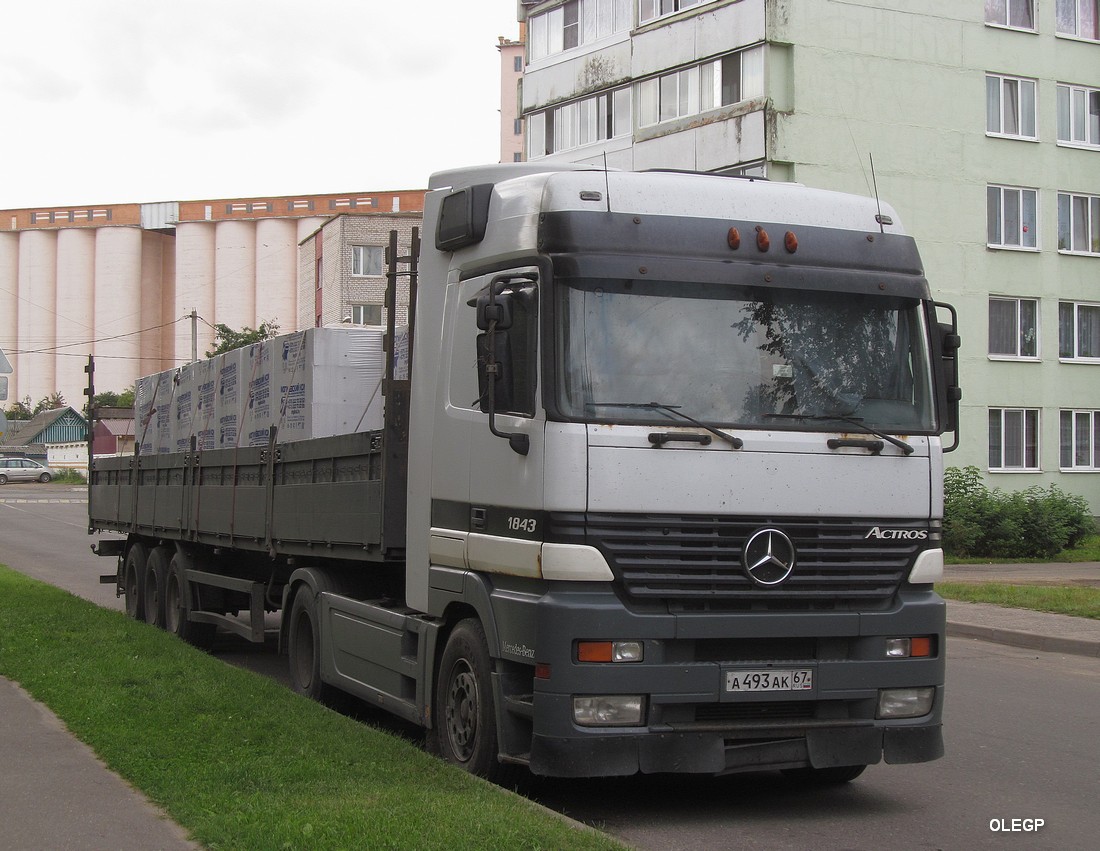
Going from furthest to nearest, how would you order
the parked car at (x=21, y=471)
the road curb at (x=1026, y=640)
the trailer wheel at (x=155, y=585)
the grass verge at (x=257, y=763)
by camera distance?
the parked car at (x=21, y=471) → the trailer wheel at (x=155, y=585) → the road curb at (x=1026, y=640) → the grass verge at (x=257, y=763)

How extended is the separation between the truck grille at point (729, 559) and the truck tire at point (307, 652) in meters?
3.62

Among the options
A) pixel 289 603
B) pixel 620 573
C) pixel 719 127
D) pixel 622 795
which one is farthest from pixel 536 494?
pixel 719 127

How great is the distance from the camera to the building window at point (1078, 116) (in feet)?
125

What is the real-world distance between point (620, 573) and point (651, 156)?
104 ft

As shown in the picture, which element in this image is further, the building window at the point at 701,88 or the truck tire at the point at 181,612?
the building window at the point at 701,88

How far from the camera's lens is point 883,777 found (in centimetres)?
782

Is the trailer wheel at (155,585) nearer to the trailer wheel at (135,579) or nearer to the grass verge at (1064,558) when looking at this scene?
the trailer wheel at (135,579)

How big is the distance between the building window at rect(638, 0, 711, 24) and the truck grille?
3156 centimetres

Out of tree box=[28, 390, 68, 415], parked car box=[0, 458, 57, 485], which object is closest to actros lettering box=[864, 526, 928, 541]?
parked car box=[0, 458, 57, 485]

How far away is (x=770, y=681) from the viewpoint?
21.4 feet

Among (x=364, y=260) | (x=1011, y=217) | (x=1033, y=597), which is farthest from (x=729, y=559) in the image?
(x=364, y=260)

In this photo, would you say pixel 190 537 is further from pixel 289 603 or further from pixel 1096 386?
pixel 1096 386

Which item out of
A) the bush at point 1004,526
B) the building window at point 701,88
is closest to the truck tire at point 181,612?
the bush at point 1004,526

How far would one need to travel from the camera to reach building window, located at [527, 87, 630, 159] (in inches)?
1526
